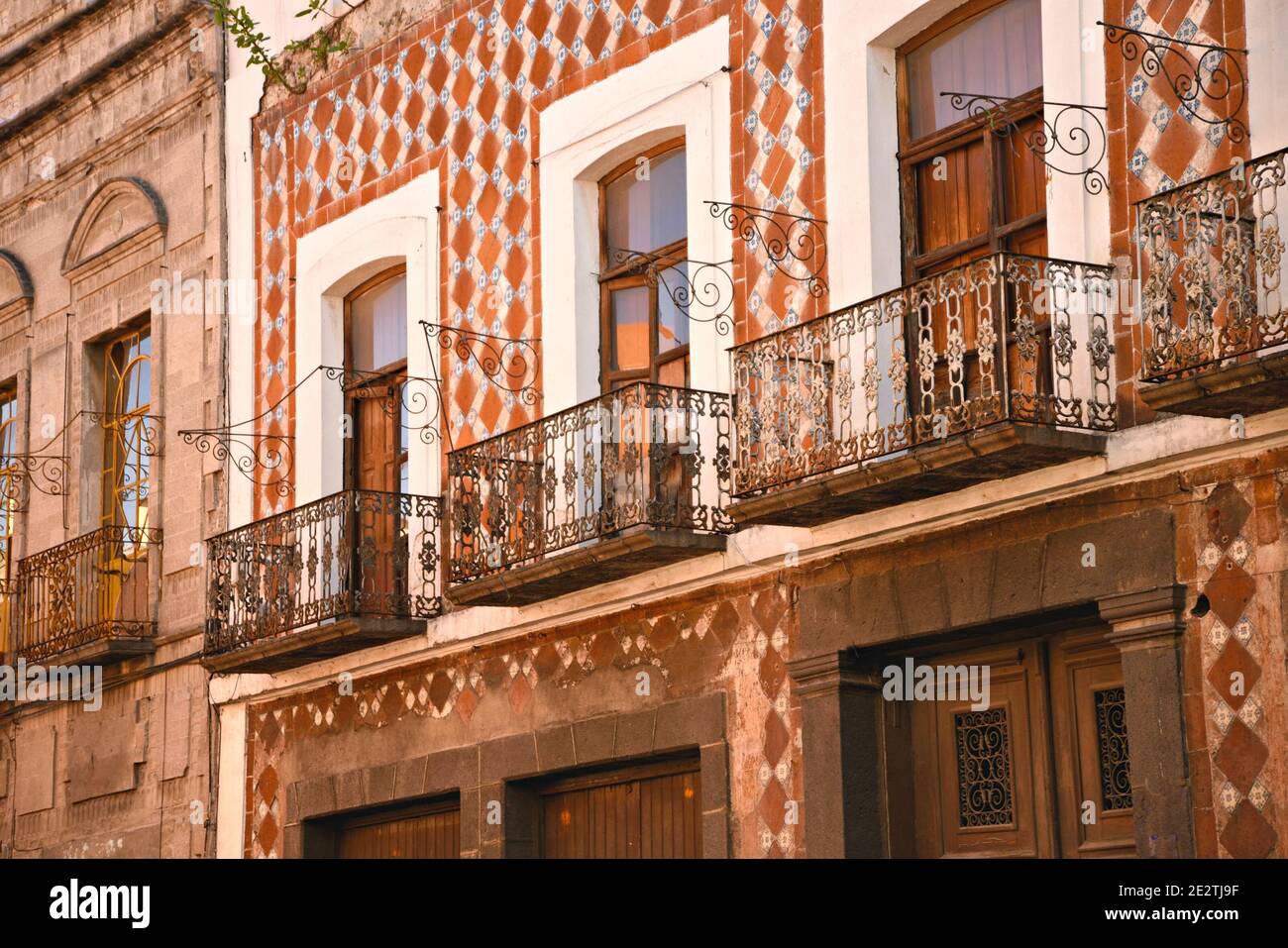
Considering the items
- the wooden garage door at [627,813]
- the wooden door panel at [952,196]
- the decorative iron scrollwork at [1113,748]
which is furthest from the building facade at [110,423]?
the decorative iron scrollwork at [1113,748]

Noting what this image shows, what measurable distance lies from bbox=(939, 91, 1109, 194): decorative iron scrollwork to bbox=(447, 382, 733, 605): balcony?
7.54 ft

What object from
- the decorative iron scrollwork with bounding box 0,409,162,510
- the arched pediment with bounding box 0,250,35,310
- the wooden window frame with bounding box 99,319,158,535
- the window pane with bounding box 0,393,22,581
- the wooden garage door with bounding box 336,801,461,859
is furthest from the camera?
the arched pediment with bounding box 0,250,35,310

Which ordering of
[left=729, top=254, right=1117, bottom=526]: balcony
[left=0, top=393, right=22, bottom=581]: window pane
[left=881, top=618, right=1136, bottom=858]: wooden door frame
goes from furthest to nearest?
1. [left=0, top=393, right=22, bottom=581]: window pane
2. [left=881, top=618, right=1136, bottom=858]: wooden door frame
3. [left=729, top=254, right=1117, bottom=526]: balcony

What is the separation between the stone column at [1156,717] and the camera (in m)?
10.2

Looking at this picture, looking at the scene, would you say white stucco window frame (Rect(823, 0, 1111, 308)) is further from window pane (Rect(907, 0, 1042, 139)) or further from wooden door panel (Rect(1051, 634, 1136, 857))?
wooden door panel (Rect(1051, 634, 1136, 857))

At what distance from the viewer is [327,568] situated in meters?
15.0

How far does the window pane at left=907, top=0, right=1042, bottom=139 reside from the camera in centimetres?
1180

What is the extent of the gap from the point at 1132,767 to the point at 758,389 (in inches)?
116

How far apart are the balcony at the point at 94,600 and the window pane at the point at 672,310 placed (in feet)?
17.6

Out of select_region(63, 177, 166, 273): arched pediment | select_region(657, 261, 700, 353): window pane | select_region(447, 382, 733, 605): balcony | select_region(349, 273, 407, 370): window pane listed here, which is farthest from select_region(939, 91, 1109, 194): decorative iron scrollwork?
select_region(63, 177, 166, 273): arched pediment

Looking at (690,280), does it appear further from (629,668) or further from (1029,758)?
(1029,758)

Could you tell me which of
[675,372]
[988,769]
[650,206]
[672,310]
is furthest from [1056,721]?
[650,206]

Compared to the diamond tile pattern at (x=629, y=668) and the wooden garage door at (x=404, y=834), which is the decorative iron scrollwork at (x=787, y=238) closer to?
the diamond tile pattern at (x=629, y=668)

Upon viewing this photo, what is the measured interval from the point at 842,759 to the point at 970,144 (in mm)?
3220
